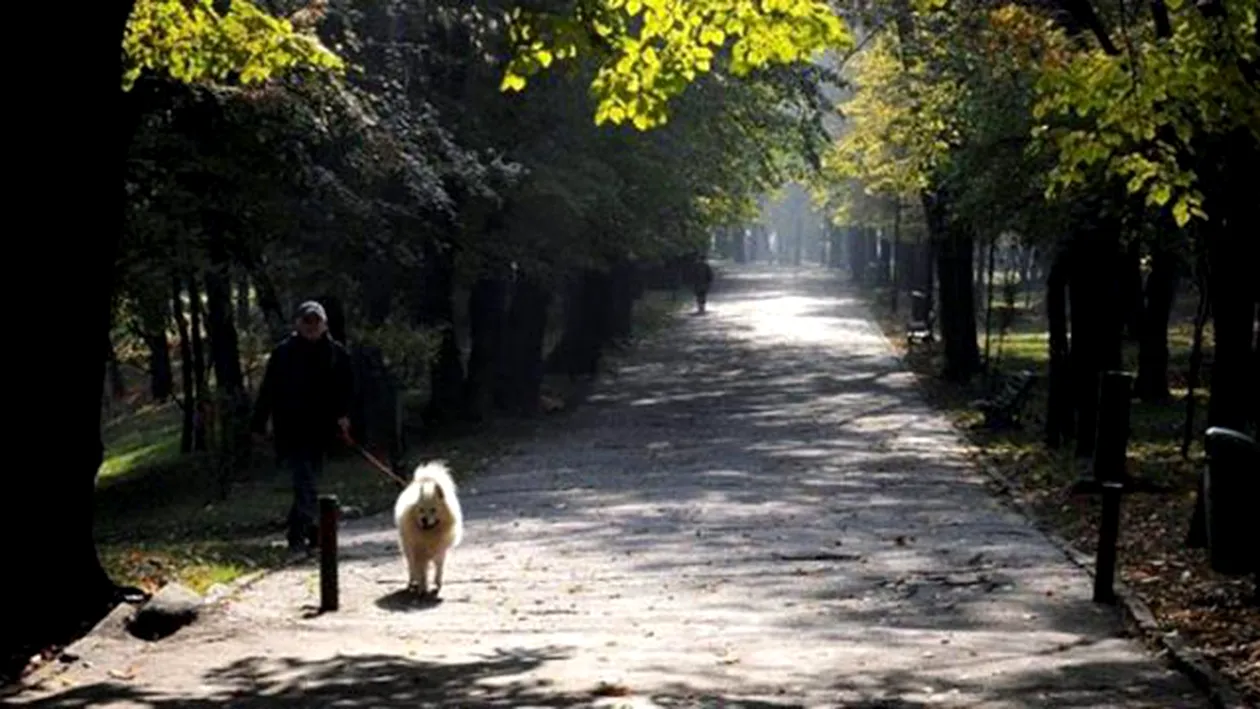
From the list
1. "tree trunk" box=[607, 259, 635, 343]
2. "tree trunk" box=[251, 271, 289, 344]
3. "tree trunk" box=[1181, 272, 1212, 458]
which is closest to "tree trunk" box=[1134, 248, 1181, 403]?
"tree trunk" box=[1181, 272, 1212, 458]

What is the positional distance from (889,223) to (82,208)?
63100 millimetres

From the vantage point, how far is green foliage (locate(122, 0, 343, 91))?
47.6 feet

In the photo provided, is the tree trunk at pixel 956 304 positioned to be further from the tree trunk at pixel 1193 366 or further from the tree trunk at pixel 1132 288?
the tree trunk at pixel 1193 366

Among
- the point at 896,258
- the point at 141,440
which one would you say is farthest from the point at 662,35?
the point at 896,258

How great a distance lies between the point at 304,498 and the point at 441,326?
47.4 feet

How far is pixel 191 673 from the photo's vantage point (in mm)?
9703

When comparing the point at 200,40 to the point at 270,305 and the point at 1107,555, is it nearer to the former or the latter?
the point at 1107,555

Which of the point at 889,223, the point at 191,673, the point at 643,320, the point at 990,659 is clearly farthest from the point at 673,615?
the point at 889,223

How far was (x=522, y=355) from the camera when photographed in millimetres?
35156

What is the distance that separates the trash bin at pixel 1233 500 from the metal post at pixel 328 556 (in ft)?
17.5

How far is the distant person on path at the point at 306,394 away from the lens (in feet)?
51.3

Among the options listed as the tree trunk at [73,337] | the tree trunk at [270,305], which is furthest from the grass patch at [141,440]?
the tree trunk at [73,337]

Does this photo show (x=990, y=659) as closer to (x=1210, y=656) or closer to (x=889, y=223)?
(x=1210, y=656)

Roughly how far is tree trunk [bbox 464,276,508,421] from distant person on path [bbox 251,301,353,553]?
1735cm
